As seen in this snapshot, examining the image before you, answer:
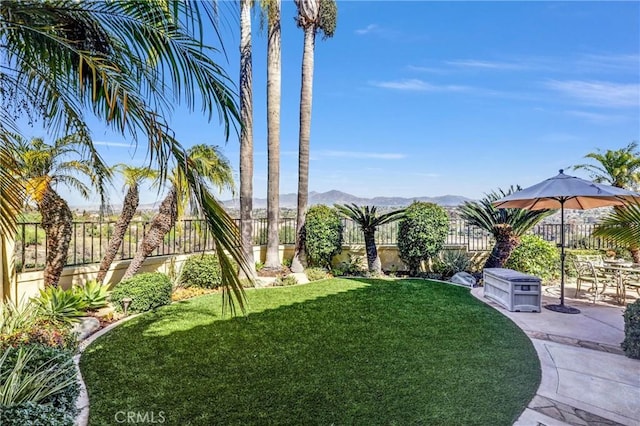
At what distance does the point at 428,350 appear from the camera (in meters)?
4.73

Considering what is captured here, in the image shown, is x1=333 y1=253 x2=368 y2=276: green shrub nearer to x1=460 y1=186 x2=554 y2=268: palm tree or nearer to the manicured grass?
x1=460 y1=186 x2=554 y2=268: palm tree

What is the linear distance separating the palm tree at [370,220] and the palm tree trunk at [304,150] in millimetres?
1295

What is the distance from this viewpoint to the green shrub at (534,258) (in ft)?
32.1

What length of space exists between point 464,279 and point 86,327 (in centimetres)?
873

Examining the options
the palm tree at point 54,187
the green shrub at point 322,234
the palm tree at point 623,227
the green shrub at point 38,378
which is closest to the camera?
the green shrub at point 38,378

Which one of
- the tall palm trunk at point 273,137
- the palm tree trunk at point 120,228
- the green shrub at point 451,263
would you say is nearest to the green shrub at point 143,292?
the palm tree trunk at point 120,228

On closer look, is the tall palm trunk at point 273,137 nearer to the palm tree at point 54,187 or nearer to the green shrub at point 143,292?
the green shrub at point 143,292

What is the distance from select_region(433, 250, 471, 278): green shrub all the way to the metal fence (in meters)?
0.44

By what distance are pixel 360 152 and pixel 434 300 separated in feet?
57.0

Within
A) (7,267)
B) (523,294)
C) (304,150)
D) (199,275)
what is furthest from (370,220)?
(7,267)

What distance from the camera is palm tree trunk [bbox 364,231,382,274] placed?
35.8ft

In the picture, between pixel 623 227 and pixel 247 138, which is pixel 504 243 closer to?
pixel 623 227

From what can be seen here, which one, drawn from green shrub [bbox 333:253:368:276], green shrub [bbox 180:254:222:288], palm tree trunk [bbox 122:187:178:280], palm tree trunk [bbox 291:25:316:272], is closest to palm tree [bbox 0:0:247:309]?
palm tree trunk [bbox 122:187:178:280]

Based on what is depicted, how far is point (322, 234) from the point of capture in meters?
10.6
